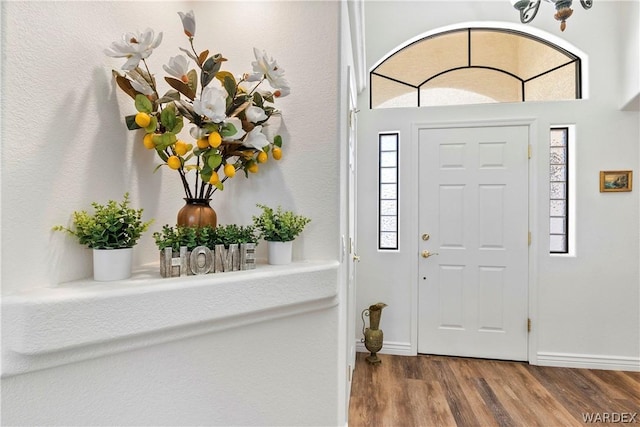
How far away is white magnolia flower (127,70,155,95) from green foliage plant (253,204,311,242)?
0.51 metres

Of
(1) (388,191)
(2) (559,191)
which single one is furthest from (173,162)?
(2) (559,191)

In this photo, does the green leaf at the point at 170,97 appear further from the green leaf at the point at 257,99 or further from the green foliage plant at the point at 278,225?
the green foliage plant at the point at 278,225

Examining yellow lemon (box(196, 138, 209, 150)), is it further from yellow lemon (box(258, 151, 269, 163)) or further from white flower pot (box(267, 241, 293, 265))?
white flower pot (box(267, 241, 293, 265))

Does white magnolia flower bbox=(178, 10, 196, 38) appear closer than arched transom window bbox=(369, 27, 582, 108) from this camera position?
Yes

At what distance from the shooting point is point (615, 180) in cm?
275

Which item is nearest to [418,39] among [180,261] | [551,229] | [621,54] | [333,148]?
[621,54]

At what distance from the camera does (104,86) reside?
3.32ft

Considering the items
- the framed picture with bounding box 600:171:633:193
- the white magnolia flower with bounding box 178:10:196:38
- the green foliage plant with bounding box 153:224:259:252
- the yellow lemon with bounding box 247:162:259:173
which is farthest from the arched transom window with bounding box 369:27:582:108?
the green foliage plant with bounding box 153:224:259:252

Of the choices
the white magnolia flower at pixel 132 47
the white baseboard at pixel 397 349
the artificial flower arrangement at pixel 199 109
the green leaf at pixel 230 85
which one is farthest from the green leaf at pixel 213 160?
the white baseboard at pixel 397 349

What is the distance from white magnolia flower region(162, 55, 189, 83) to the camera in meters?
1.02

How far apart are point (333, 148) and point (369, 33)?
92.0 inches

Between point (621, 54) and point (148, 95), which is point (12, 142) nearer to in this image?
point (148, 95)

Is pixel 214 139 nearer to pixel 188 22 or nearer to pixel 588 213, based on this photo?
pixel 188 22

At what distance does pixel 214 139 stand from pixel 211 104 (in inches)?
4.0
